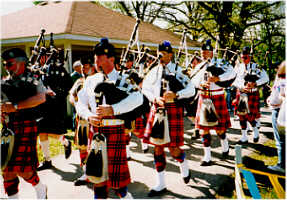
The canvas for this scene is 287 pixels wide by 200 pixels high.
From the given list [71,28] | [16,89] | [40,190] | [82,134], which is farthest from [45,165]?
[71,28]

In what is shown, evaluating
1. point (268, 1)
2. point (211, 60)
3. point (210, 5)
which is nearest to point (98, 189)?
point (211, 60)

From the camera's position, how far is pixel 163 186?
319 cm

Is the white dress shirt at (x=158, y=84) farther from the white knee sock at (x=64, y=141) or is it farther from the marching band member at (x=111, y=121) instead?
the white knee sock at (x=64, y=141)

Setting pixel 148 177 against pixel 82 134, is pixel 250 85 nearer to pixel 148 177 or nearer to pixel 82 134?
pixel 148 177

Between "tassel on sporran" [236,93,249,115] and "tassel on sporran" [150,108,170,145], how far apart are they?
2.66m

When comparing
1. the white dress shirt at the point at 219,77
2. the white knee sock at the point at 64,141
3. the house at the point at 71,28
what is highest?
the house at the point at 71,28

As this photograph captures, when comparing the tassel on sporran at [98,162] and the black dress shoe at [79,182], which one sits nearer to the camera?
the tassel on sporran at [98,162]

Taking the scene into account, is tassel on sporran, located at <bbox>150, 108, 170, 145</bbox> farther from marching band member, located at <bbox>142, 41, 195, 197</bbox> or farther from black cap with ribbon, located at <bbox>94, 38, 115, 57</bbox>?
black cap with ribbon, located at <bbox>94, 38, 115, 57</bbox>

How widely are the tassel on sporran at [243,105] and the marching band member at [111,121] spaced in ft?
11.1

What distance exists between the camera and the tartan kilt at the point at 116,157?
2.30m

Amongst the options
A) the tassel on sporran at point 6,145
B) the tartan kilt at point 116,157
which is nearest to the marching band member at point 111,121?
the tartan kilt at point 116,157

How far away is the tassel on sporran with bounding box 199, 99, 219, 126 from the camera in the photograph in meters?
3.89

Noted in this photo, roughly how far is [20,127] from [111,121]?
3.34ft

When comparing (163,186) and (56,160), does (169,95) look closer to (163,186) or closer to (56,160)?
(163,186)
